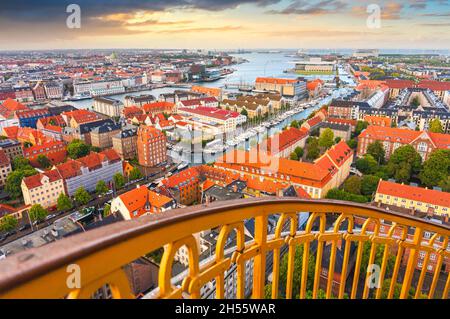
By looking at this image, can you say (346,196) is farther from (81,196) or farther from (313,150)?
(81,196)

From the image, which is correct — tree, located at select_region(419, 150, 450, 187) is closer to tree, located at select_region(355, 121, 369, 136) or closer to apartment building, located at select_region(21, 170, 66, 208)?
tree, located at select_region(355, 121, 369, 136)

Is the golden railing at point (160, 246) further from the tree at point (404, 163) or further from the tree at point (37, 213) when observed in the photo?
the tree at point (404, 163)

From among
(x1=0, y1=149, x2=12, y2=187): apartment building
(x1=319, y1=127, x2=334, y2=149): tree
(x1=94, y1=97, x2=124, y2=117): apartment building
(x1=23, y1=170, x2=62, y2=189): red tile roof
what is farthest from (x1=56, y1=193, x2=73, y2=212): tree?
(x1=94, y1=97, x2=124, y2=117): apartment building

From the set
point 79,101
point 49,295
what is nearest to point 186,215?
point 49,295

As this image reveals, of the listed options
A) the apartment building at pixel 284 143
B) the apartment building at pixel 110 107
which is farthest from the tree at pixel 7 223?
the apartment building at pixel 110 107

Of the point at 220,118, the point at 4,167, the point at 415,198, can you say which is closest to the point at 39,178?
the point at 4,167

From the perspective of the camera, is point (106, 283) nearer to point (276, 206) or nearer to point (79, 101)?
point (276, 206)
